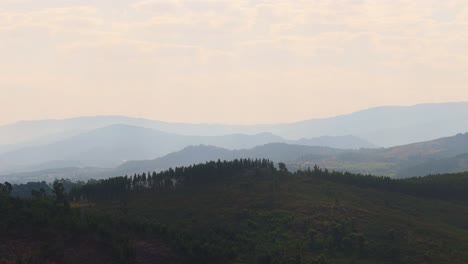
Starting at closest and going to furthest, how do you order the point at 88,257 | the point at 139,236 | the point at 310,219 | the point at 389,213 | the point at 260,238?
the point at 88,257 → the point at 139,236 → the point at 260,238 → the point at 310,219 → the point at 389,213

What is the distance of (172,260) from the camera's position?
121188 mm

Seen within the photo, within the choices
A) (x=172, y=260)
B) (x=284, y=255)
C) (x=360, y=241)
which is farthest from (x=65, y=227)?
(x=360, y=241)

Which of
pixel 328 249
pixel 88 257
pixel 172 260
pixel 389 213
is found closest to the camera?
pixel 88 257

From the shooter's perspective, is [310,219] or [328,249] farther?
[310,219]

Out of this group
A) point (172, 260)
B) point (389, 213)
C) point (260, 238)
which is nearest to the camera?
point (172, 260)

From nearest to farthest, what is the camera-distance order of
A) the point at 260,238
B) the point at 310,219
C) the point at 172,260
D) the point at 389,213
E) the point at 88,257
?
1. the point at 88,257
2. the point at 172,260
3. the point at 260,238
4. the point at 310,219
5. the point at 389,213

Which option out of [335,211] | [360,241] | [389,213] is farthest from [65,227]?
[389,213]

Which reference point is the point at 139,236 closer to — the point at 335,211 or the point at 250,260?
the point at 250,260

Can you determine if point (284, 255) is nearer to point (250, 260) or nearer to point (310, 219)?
point (250, 260)

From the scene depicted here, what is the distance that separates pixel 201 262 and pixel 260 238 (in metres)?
43.0

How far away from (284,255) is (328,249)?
784 inches

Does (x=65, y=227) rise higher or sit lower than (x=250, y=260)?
higher

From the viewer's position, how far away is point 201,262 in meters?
123

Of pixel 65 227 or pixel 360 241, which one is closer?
pixel 65 227
